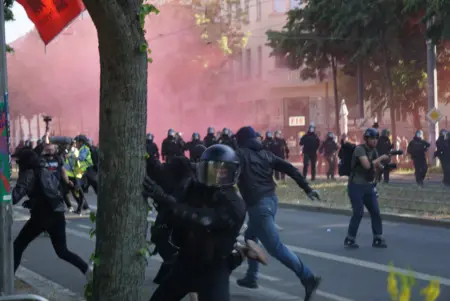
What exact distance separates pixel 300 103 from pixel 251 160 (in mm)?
44075

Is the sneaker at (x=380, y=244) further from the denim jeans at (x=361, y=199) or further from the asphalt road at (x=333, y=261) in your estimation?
the denim jeans at (x=361, y=199)

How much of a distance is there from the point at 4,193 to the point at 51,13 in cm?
189

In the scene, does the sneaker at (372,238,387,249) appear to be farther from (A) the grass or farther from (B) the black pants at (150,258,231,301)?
(B) the black pants at (150,258,231,301)

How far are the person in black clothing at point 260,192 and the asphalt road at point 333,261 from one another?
52cm

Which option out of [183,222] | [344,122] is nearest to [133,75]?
[183,222]

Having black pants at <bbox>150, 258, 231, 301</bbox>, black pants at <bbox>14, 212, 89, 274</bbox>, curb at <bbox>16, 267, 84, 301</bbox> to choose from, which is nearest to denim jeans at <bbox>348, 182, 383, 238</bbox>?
black pants at <bbox>14, 212, 89, 274</bbox>

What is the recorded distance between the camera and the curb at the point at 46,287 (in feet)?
24.8

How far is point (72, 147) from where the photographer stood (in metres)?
18.2

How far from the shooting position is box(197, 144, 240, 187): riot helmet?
4523mm

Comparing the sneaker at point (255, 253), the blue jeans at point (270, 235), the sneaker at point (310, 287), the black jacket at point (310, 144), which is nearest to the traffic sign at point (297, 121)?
the black jacket at point (310, 144)

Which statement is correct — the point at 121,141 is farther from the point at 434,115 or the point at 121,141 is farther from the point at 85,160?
the point at 434,115

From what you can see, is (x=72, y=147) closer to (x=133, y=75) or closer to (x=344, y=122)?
(x=133, y=75)

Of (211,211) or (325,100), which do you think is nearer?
(211,211)

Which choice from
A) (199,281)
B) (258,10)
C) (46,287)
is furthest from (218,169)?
(258,10)
